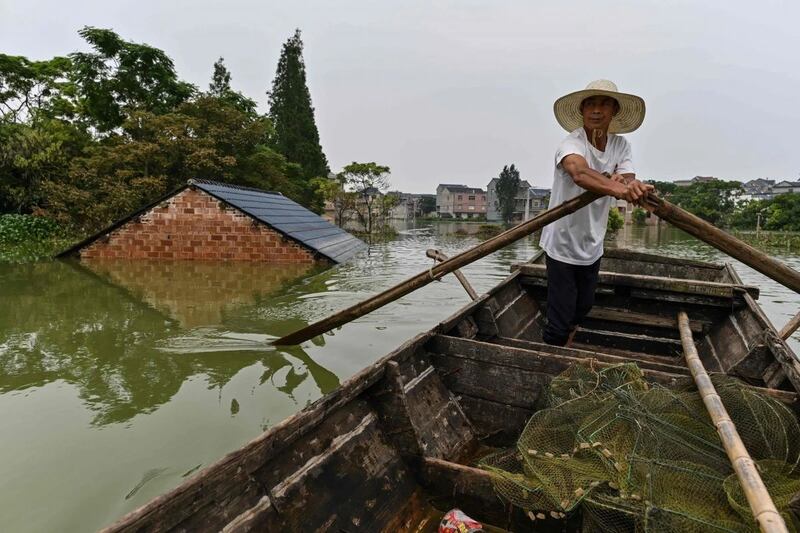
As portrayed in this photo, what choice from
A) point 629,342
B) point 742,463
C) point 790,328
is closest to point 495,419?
point 742,463

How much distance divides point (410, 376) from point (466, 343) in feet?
1.44

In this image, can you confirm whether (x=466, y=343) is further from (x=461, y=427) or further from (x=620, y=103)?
(x=620, y=103)

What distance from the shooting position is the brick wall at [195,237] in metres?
10.9

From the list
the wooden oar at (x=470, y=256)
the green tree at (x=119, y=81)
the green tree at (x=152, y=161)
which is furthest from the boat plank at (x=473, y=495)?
the green tree at (x=119, y=81)

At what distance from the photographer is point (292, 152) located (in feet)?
98.2

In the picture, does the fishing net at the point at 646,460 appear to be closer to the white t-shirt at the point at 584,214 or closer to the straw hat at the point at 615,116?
the white t-shirt at the point at 584,214

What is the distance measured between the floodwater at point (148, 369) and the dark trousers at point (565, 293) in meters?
1.83

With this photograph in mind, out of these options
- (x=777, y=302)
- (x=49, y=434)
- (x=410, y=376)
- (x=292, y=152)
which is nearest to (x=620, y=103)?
(x=410, y=376)

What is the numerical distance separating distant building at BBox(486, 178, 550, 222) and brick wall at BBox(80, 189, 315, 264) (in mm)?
43662

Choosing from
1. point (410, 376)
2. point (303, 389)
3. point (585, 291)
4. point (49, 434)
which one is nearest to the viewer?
point (410, 376)

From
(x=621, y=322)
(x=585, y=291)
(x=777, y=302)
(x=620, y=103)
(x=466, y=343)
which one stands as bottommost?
(x=777, y=302)

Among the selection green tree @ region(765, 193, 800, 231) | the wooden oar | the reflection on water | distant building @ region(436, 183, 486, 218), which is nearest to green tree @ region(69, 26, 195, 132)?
the reflection on water

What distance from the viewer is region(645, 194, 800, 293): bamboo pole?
2422 mm

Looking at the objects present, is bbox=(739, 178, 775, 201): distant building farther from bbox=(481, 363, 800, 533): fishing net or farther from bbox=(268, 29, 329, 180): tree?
bbox=(481, 363, 800, 533): fishing net
